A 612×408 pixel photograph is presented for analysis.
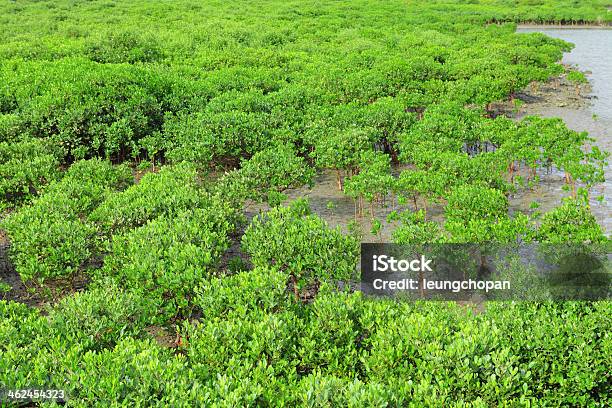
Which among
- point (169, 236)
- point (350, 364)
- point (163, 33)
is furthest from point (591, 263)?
point (163, 33)

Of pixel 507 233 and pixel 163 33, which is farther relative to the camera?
pixel 163 33

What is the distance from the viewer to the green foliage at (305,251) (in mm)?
18984

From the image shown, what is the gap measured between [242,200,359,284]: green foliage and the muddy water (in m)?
15.7

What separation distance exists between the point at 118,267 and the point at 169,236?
229 centimetres

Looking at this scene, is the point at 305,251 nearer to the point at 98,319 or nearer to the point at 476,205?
the point at 98,319

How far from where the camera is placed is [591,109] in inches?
2012


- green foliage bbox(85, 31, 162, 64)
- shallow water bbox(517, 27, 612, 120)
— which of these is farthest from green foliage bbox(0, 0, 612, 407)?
shallow water bbox(517, 27, 612, 120)

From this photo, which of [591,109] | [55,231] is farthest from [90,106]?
[591,109]

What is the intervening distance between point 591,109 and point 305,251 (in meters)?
44.2

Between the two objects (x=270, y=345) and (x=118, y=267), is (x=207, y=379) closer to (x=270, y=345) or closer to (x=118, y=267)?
(x=270, y=345)

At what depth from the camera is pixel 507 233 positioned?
20047mm

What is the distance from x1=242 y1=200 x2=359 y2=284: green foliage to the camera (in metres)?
19.0

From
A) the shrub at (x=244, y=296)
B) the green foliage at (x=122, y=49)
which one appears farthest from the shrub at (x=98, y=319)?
the green foliage at (x=122, y=49)

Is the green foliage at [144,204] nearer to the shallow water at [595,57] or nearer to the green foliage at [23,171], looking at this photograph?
the green foliage at [23,171]
